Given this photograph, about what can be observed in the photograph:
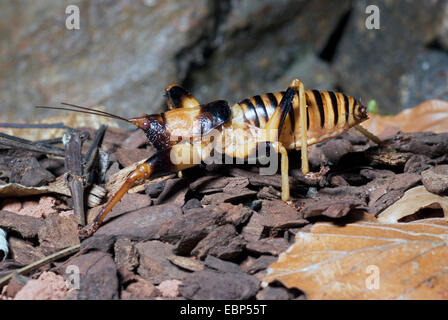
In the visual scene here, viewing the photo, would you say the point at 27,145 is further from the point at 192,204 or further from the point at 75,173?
the point at 192,204

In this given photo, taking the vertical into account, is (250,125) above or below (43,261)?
above

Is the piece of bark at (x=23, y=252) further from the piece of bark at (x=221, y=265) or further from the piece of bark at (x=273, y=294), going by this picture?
the piece of bark at (x=273, y=294)

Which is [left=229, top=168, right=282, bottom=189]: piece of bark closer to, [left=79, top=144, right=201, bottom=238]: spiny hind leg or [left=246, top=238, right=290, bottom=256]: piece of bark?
[left=79, top=144, right=201, bottom=238]: spiny hind leg

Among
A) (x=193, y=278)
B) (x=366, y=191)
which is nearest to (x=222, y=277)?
(x=193, y=278)

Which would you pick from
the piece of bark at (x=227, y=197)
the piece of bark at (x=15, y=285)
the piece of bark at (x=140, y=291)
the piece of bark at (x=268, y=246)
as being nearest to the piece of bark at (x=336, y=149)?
the piece of bark at (x=227, y=197)

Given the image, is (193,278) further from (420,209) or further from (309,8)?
(309,8)

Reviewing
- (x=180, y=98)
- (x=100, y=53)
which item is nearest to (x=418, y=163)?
(x=180, y=98)

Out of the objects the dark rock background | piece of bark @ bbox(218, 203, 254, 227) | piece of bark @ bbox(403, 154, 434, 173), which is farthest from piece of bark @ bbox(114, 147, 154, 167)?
the dark rock background
